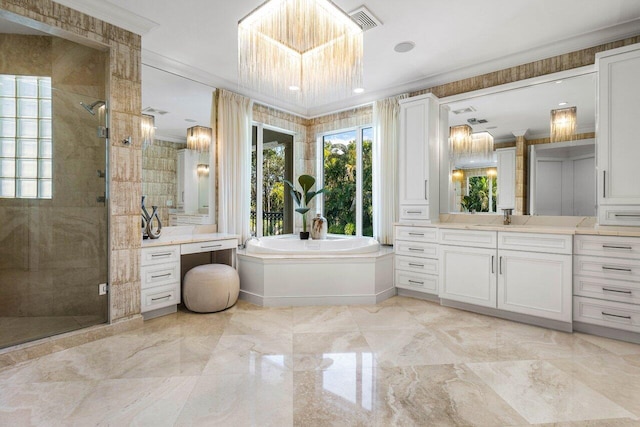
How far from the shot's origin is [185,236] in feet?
11.6

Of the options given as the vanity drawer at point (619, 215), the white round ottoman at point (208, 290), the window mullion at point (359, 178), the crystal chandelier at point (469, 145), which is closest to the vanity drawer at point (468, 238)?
the vanity drawer at point (619, 215)

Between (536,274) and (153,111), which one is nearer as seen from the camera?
(536,274)

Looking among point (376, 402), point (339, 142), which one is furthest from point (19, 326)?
point (339, 142)

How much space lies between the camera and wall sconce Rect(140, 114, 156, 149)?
320 cm

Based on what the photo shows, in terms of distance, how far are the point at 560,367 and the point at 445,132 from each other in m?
2.62

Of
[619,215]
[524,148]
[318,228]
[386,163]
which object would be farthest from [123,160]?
[619,215]

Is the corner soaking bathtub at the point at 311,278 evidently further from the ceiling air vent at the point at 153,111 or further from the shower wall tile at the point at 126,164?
the ceiling air vent at the point at 153,111

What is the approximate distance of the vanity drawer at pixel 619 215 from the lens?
2600mm

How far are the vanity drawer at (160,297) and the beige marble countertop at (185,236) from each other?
41 cm

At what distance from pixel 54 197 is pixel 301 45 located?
93.7 inches

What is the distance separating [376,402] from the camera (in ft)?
5.60

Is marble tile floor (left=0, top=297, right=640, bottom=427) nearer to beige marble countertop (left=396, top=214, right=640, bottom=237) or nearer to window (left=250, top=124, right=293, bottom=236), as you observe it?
beige marble countertop (left=396, top=214, right=640, bottom=237)

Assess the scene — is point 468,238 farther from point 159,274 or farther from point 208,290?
point 159,274

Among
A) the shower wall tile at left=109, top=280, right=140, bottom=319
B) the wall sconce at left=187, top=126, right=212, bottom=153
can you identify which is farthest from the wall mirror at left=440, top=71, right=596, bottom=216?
the shower wall tile at left=109, top=280, right=140, bottom=319
